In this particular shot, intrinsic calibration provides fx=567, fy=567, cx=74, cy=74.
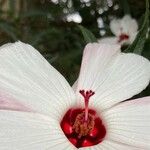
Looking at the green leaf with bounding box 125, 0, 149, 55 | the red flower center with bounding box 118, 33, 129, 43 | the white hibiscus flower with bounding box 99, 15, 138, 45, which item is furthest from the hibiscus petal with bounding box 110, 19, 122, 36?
the green leaf with bounding box 125, 0, 149, 55

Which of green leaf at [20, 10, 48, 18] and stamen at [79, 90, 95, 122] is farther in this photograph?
green leaf at [20, 10, 48, 18]

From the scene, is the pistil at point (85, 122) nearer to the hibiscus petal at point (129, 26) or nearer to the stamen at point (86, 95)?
the stamen at point (86, 95)

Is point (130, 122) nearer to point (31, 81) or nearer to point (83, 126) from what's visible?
point (83, 126)

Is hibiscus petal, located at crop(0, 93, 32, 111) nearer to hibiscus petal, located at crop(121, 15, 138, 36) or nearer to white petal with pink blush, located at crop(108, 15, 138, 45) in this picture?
white petal with pink blush, located at crop(108, 15, 138, 45)

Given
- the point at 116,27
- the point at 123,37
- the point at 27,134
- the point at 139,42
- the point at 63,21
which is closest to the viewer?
the point at 27,134

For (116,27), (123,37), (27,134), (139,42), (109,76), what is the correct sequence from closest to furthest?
1. (27,134)
2. (109,76)
3. (139,42)
4. (123,37)
5. (116,27)

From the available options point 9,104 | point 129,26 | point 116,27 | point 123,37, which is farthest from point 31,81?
point 116,27
